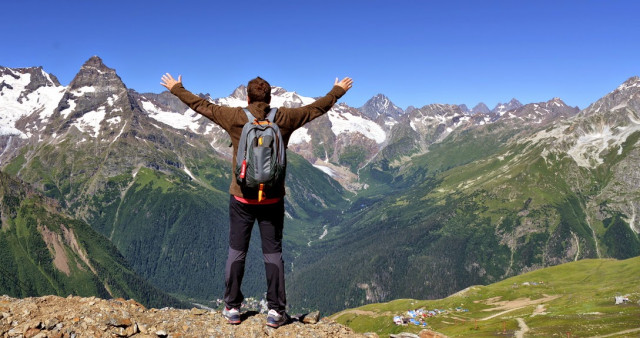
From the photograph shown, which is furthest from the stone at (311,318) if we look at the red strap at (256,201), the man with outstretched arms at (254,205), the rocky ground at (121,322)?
the red strap at (256,201)

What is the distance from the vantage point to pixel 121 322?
15914 millimetres

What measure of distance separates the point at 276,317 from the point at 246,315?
2.05 metres

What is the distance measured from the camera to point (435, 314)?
518 ft

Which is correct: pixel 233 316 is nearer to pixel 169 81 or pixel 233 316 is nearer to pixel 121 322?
pixel 121 322

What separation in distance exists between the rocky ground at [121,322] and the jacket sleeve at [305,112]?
27.3ft

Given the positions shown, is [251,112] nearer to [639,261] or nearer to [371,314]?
[371,314]

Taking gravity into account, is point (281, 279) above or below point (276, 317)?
above

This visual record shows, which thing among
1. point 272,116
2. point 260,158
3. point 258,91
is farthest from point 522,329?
point 260,158

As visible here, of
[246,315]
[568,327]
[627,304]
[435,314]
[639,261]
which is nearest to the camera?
[246,315]

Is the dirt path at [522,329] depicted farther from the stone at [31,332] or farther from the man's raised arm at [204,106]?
the stone at [31,332]

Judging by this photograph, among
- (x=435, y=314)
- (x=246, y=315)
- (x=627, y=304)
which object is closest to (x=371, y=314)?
(x=435, y=314)

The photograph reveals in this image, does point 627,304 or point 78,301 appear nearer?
point 78,301

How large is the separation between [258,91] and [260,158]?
3025mm

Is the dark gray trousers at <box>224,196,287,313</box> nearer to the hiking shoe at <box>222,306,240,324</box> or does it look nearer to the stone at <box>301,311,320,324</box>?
the hiking shoe at <box>222,306,240,324</box>
